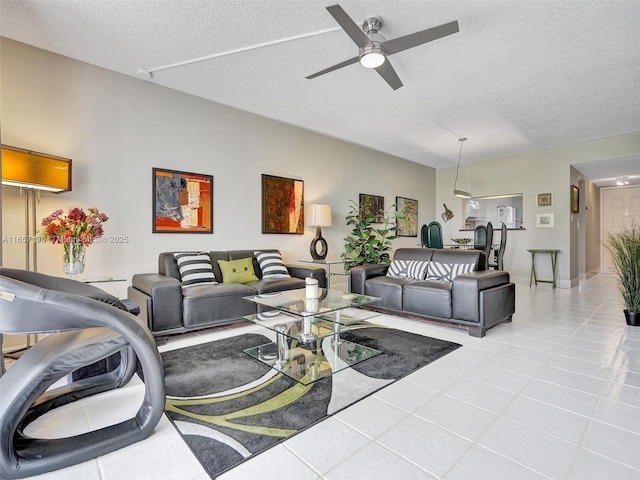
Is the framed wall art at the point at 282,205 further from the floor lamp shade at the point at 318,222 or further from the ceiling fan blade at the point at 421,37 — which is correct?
the ceiling fan blade at the point at 421,37

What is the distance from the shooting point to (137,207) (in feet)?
12.3

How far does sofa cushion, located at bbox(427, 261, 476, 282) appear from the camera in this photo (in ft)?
12.7

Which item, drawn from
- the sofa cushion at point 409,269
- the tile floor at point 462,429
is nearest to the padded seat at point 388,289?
the sofa cushion at point 409,269

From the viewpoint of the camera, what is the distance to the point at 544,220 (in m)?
6.71

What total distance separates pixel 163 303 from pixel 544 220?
7.24m

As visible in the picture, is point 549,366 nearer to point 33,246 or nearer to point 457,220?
point 33,246

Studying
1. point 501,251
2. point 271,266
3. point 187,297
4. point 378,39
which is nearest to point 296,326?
point 187,297

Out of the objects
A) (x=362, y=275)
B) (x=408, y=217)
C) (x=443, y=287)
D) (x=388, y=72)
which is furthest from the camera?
(x=408, y=217)

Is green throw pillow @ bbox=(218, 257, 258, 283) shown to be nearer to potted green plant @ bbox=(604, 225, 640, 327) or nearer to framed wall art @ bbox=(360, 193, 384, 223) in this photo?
framed wall art @ bbox=(360, 193, 384, 223)

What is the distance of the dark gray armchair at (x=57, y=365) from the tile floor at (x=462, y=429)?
0.26 ft

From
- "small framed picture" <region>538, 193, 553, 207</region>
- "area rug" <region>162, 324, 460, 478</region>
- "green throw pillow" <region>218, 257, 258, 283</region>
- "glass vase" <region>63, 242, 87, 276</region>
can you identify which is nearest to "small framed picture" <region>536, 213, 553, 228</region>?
"small framed picture" <region>538, 193, 553, 207</region>

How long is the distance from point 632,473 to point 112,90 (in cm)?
503

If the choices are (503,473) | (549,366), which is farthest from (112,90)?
(549,366)

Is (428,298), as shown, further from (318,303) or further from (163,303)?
(163,303)
